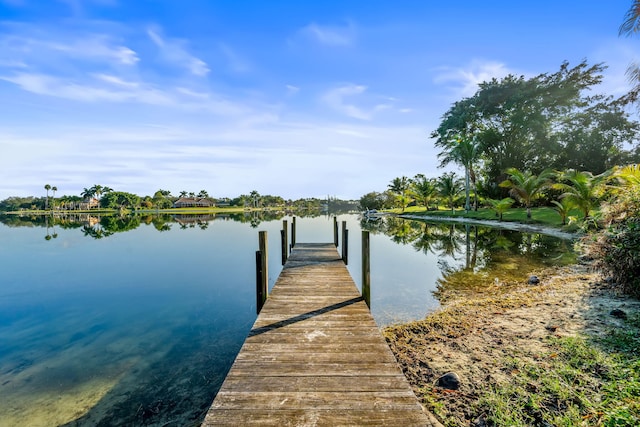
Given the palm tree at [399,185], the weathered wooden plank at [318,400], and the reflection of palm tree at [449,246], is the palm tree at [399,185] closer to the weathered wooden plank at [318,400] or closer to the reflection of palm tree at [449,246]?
the reflection of palm tree at [449,246]

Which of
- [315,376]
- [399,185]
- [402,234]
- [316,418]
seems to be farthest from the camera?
[399,185]

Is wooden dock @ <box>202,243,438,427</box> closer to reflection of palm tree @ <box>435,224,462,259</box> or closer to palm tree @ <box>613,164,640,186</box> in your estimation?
palm tree @ <box>613,164,640,186</box>

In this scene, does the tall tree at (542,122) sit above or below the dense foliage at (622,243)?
above

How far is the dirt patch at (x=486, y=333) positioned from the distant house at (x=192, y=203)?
396 ft

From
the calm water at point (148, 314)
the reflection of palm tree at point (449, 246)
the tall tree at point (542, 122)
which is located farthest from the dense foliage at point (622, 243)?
the tall tree at point (542, 122)

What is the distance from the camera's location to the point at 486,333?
5.09 meters

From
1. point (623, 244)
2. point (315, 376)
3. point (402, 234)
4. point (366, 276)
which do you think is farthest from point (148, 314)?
point (402, 234)

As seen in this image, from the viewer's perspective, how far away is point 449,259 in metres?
13.6

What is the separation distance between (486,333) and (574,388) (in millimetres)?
1905

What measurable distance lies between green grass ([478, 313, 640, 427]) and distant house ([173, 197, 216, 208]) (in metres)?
123

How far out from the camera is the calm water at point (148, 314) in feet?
14.7

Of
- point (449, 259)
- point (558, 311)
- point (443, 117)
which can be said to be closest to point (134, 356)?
point (558, 311)

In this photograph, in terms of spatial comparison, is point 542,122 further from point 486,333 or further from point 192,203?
point 192,203

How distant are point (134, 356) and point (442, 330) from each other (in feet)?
20.4
